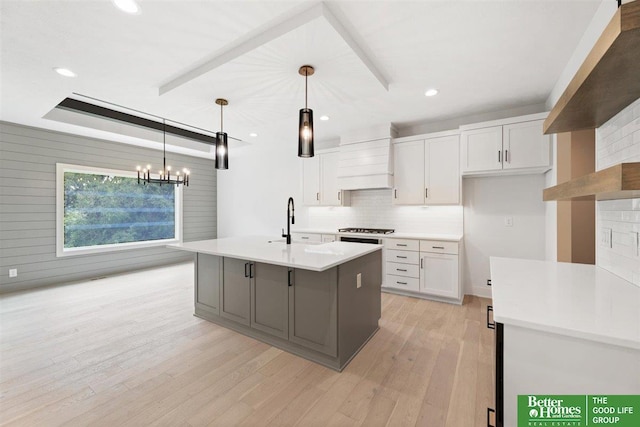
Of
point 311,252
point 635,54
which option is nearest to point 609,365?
point 635,54

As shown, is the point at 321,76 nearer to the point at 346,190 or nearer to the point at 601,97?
the point at 601,97

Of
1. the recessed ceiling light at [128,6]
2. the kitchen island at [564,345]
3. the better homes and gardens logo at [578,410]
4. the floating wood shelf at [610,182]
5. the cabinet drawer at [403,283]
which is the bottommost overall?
the cabinet drawer at [403,283]

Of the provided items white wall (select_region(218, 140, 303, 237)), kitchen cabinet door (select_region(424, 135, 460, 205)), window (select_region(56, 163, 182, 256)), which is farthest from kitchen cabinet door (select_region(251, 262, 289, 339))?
window (select_region(56, 163, 182, 256))

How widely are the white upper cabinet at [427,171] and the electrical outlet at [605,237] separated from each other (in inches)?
83.4

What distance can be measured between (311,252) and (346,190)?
2.55 metres

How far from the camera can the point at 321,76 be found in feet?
8.81

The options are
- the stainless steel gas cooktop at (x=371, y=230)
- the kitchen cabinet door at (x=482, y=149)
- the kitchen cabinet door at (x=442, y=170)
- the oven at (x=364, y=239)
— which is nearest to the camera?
the kitchen cabinet door at (x=482, y=149)

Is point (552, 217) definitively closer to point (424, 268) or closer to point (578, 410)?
point (424, 268)

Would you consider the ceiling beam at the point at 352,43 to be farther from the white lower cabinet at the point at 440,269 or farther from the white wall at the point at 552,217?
the white lower cabinet at the point at 440,269

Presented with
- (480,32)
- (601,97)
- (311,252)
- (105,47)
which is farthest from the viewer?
(311,252)

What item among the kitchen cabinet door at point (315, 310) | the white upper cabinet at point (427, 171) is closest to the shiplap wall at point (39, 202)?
the kitchen cabinet door at point (315, 310)

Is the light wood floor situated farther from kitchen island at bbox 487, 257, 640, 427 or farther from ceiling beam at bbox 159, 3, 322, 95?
ceiling beam at bbox 159, 3, 322, 95

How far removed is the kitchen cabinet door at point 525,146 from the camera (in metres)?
3.25

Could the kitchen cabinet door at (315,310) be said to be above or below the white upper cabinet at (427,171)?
below
